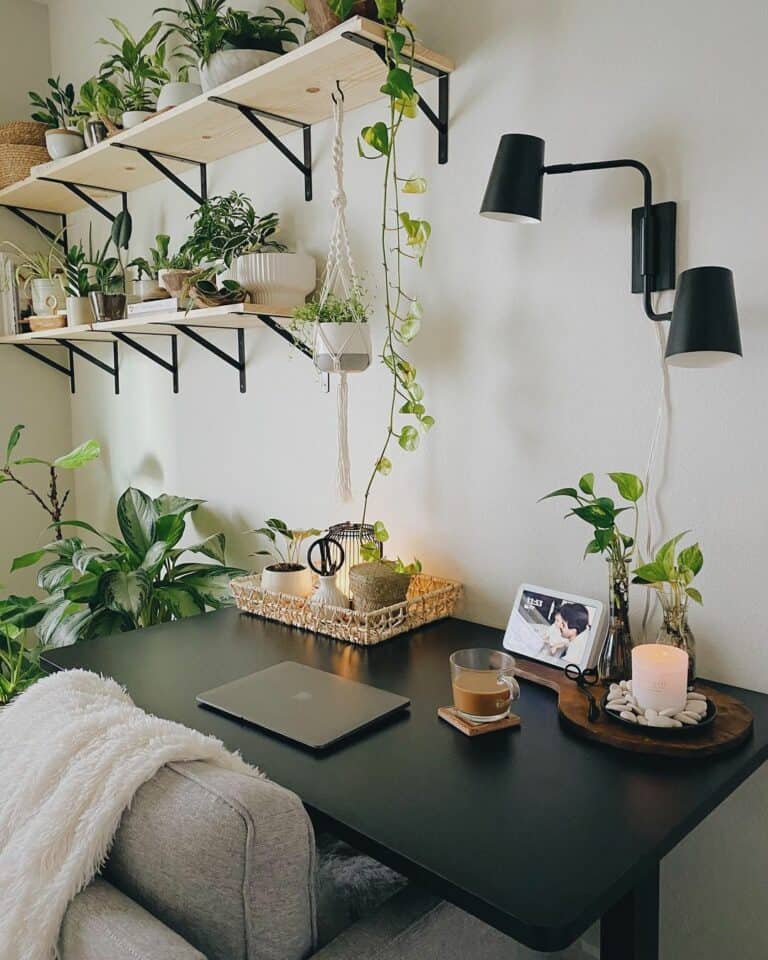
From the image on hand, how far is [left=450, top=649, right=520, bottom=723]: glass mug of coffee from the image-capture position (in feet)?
3.80

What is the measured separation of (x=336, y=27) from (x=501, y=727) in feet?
3.94

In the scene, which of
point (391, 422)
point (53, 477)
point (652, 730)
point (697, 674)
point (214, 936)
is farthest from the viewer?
point (53, 477)

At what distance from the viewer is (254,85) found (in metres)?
1.62

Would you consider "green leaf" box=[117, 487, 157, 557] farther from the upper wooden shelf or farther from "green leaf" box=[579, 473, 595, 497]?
"green leaf" box=[579, 473, 595, 497]

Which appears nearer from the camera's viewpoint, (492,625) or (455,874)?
(455,874)

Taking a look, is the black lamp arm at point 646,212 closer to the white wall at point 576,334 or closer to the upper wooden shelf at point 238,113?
the white wall at point 576,334

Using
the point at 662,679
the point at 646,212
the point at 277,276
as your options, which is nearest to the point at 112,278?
the point at 277,276

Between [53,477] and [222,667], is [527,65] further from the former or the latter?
[53,477]

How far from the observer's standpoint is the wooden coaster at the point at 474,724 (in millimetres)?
1141

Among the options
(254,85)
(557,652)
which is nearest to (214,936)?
(557,652)

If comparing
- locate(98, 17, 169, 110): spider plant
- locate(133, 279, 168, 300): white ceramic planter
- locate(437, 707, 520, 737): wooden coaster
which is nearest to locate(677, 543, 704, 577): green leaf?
locate(437, 707, 520, 737): wooden coaster

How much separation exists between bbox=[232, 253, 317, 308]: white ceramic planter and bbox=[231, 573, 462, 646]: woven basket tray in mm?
646

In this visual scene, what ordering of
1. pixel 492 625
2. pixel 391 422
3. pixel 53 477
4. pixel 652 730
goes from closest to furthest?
1. pixel 652 730
2. pixel 492 625
3. pixel 391 422
4. pixel 53 477

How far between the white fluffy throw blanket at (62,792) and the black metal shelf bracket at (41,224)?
218 cm
